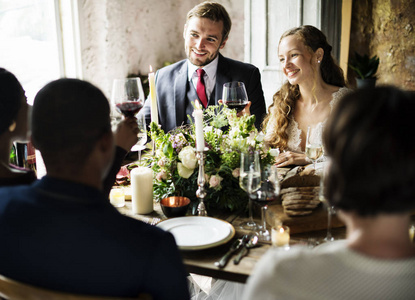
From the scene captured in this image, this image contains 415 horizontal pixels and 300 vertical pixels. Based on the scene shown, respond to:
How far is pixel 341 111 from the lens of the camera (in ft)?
2.48

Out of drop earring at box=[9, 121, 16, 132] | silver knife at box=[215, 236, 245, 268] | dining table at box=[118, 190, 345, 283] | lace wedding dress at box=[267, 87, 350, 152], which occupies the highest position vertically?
drop earring at box=[9, 121, 16, 132]

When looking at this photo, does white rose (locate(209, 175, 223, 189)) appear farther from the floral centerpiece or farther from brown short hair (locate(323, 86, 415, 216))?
brown short hair (locate(323, 86, 415, 216))

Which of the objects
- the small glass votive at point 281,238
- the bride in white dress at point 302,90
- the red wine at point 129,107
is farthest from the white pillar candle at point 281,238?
the bride in white dress at point 302,90

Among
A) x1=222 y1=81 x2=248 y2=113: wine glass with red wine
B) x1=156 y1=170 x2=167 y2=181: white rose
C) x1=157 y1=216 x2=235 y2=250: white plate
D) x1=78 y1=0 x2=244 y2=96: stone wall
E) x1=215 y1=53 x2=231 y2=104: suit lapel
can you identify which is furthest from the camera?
x1=78 y1=0 x2=244 y2=96: stone wall

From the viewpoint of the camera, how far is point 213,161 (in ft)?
5.72

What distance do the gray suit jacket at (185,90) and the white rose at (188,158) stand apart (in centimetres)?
132

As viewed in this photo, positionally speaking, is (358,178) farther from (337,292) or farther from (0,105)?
(0,105)

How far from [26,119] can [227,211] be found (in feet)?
2.81

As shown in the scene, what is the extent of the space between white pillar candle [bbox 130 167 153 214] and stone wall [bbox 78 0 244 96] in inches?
99.4

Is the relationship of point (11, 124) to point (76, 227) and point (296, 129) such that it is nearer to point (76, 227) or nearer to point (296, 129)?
point (76, 227)

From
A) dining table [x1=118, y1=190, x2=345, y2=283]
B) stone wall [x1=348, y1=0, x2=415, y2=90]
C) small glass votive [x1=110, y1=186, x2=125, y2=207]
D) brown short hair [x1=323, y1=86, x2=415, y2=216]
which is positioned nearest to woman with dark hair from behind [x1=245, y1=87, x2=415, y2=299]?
brown short hair [x1=323, y1=86, x2=415, y2=216]

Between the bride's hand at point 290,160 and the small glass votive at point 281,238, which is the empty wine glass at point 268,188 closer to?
the small glass votive at point 281,238

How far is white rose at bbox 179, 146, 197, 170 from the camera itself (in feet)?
5.56

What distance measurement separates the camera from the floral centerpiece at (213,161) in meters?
1.70
